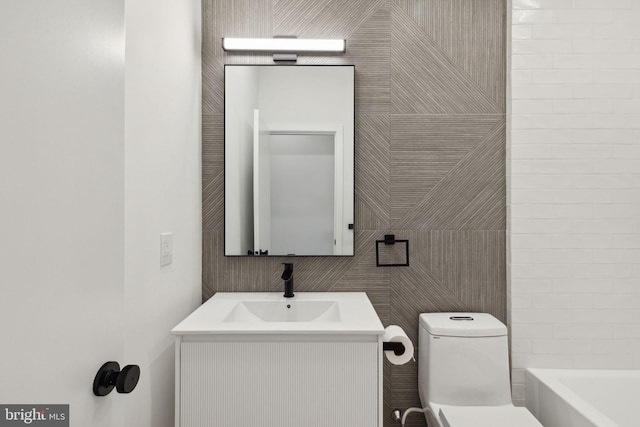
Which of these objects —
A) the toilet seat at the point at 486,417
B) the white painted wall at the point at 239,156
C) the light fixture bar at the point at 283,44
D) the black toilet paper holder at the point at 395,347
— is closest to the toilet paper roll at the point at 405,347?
the black toilet paper holder at the point at 395,347

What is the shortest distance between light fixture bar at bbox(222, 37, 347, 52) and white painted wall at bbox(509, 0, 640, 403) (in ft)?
2.67

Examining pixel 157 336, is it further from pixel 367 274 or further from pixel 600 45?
pixel 600 45

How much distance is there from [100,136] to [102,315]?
300mm

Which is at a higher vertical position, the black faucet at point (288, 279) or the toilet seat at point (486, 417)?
the black faucet at point (288, 279)

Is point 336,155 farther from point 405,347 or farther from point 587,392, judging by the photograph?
point 587,392

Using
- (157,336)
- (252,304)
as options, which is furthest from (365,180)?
(157,336)

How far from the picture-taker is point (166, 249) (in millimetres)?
1385

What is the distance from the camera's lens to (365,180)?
1.82m

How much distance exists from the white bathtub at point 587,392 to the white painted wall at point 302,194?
103 cm

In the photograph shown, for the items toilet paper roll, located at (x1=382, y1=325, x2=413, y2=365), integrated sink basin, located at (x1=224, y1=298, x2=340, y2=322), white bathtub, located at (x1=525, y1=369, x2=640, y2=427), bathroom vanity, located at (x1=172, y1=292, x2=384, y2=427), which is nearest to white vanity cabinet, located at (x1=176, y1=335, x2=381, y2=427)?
bathroom vanity, located at (x1=172, y1=292, x2=384, y2=427)

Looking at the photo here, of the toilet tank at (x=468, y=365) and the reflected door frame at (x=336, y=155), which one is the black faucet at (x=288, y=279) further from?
the toilet tank at (x=468, y=365)

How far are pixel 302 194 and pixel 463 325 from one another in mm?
874

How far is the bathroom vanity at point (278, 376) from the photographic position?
1255mm

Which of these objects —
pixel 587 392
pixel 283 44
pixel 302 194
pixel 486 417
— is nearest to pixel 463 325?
pixel 486 417
